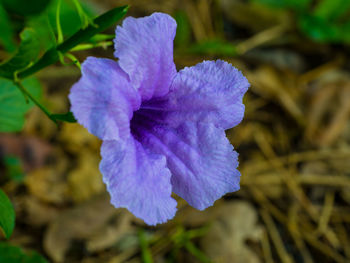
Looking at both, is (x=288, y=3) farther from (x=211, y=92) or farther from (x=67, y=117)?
(x=67, y=117)

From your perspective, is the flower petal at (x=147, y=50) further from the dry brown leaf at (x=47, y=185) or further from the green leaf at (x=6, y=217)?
the dry brown leaf at (x=47, y=185)

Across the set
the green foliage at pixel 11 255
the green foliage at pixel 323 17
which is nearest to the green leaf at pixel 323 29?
the green foliage at pixel 323 17

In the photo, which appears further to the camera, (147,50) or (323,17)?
(323,17)

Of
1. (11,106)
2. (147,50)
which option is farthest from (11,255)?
(147,50)

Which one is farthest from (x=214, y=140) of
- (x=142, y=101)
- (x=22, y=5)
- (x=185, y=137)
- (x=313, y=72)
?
(x=313, y=72)

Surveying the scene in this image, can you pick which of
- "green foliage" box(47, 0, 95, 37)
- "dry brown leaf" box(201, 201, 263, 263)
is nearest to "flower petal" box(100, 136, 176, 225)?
"green foliage" box(47, 0, 95, 37)
